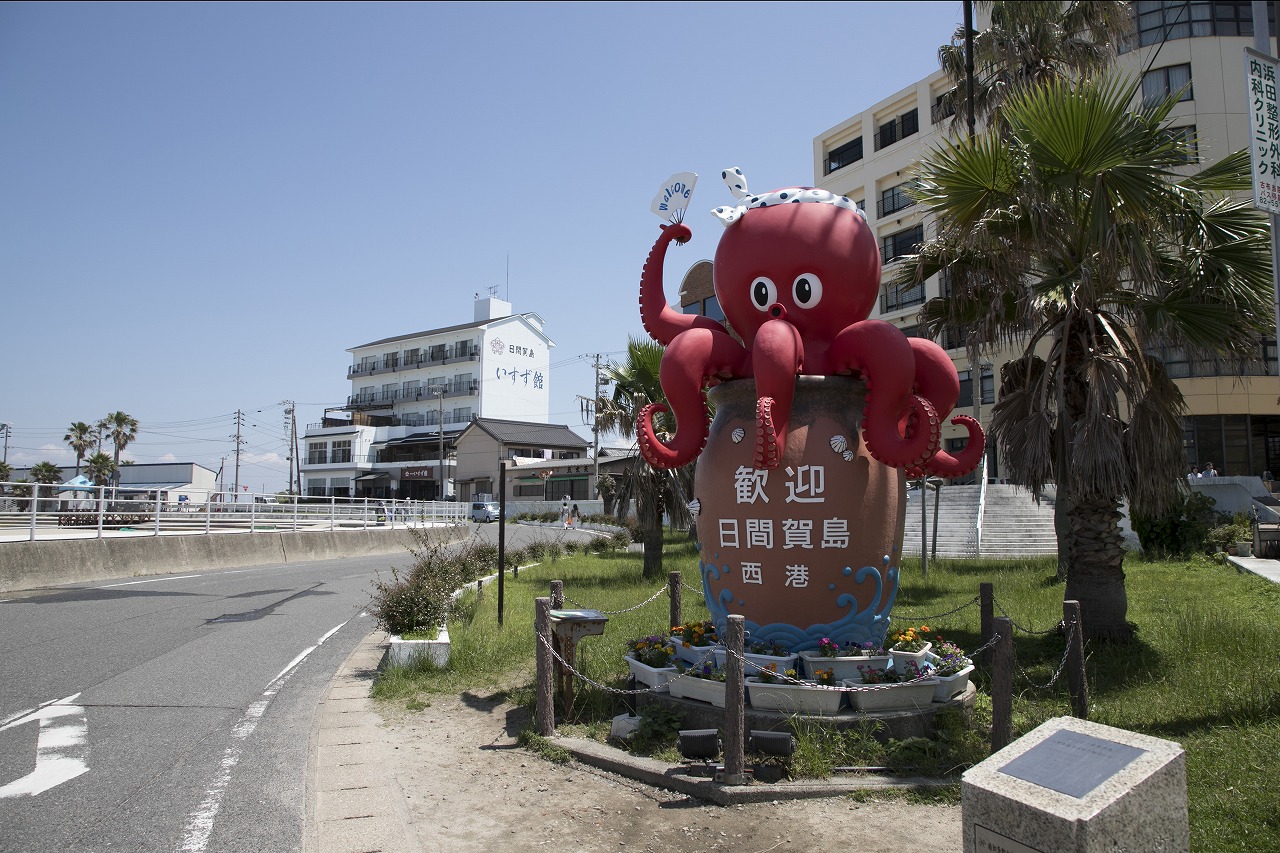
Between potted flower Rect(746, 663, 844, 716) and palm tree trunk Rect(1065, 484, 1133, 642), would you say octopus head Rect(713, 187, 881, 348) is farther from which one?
palm tree trunk Rect(1065, 484, 1133, 642)

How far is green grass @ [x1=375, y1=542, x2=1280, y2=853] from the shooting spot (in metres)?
5.66

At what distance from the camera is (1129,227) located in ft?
28.2

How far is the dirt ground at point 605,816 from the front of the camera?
4.99 meters

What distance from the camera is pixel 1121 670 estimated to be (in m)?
8.55

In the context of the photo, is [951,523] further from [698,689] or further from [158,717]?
[158,717]

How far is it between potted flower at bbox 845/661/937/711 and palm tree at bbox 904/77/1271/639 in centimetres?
398

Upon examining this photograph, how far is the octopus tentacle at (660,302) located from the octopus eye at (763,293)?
641 mm

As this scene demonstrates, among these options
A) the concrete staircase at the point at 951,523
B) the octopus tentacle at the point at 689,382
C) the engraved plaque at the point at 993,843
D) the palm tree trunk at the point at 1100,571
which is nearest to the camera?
the engraved plaque at the point at 993,843

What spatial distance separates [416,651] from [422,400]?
2492 inches

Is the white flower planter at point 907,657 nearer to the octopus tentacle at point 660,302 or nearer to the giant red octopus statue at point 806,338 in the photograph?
the giant red octopus statue at point 806,338

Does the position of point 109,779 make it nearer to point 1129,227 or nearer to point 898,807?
point 898,807

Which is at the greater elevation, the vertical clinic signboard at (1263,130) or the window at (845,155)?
the window at (845,155)

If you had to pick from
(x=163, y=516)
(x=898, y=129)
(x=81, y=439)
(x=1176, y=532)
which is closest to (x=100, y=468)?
(x=81, y=439)

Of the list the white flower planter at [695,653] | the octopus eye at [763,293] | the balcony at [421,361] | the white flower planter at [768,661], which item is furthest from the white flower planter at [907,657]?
the balcony at [421,361]
